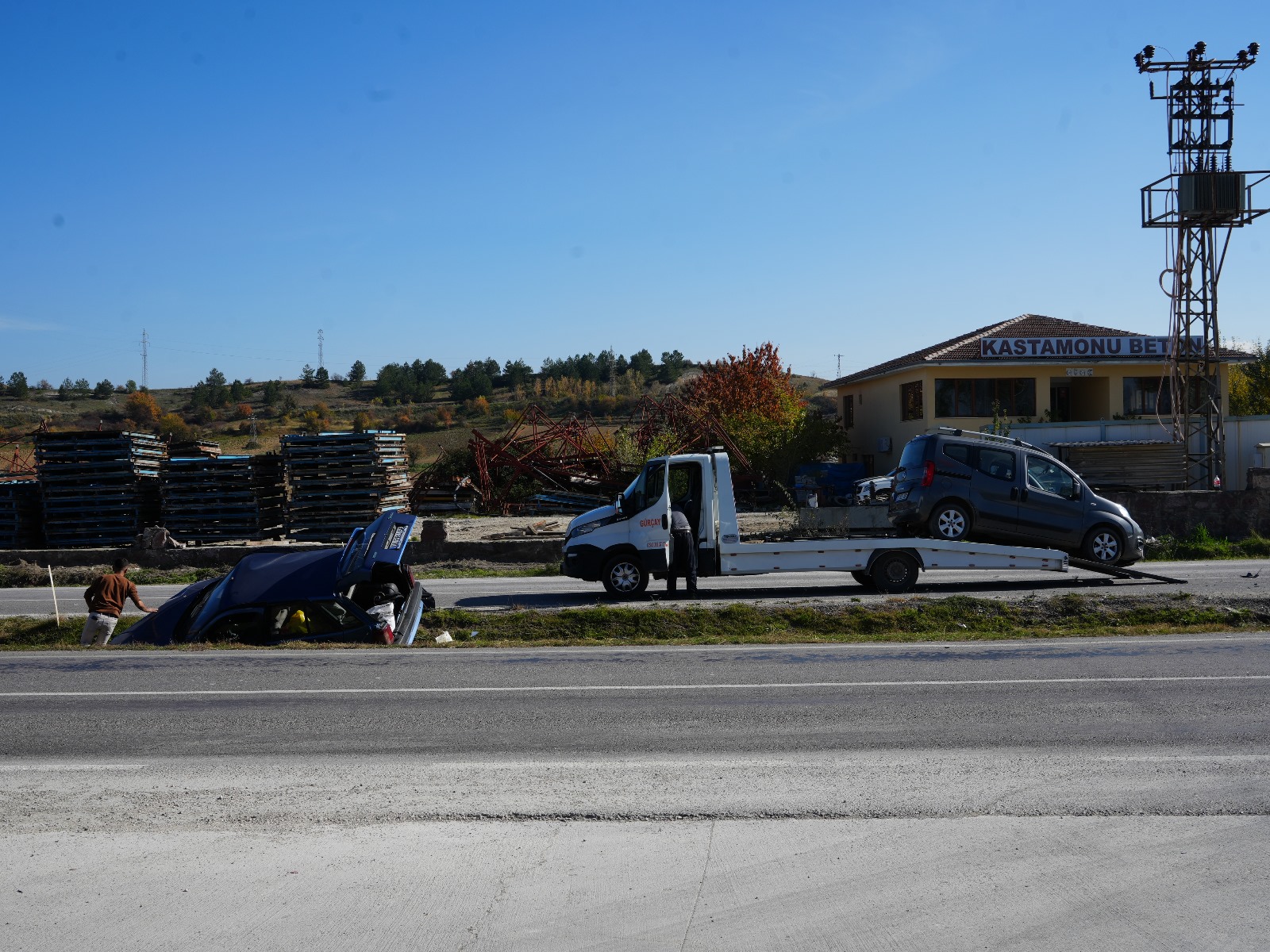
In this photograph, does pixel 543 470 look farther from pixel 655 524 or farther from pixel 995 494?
pixel 995 494

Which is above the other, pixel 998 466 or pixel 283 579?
pixel 998 466

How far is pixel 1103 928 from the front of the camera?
4.45m

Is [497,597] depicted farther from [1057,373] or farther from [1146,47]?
[1057,373]

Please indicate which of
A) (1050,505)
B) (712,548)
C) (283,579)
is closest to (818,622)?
(712,548)

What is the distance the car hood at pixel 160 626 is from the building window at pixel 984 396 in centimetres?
2958

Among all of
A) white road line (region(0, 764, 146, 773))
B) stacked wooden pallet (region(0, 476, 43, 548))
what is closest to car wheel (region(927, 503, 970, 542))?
white road line (region(0, 764, 146, 773))

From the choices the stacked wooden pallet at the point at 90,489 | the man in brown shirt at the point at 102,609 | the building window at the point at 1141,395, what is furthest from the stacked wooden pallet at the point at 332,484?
the building window at the point at 1141,395

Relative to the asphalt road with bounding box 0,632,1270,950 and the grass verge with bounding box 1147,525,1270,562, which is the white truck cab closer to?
the asphalt road with bounding box 0,632,1270,950

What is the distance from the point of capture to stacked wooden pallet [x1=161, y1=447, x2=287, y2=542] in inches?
1000

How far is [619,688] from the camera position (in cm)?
928

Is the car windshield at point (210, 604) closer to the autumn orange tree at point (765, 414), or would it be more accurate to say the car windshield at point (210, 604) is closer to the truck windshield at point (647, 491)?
the truck windshield at point (647, 491)

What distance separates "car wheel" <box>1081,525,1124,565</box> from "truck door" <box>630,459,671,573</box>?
258 inches

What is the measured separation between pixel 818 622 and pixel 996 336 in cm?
2737

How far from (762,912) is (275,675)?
6537 mm
